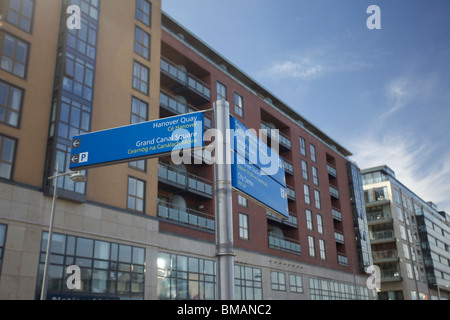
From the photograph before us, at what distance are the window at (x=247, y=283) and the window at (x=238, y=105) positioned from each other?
15.7 metres

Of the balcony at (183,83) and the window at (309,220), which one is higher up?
the balcony at (183,83)

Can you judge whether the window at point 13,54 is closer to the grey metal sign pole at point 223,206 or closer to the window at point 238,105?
the grey metal sign pole at point 223,206

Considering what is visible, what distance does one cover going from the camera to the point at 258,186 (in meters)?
7.46

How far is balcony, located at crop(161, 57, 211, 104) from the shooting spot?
1475 inches

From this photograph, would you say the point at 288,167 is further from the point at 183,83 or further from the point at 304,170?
the point at 183,83

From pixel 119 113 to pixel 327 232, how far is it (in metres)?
35.7

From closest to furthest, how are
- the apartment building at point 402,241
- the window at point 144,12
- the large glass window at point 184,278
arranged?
the large glass window at point 184,278, the window at point 144,12, the apartment building at point 402,241

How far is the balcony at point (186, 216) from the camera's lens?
3291cm

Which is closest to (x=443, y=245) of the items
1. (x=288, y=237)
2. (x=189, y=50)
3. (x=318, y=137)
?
(x=318, y=137)

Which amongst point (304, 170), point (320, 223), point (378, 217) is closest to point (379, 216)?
point (378, 217)

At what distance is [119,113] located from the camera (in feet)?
101

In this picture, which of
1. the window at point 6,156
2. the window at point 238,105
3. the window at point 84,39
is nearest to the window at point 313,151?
the window at point 238,105

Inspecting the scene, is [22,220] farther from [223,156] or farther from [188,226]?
[223,156]

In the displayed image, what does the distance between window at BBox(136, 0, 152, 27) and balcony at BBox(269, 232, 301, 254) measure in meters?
24.1
